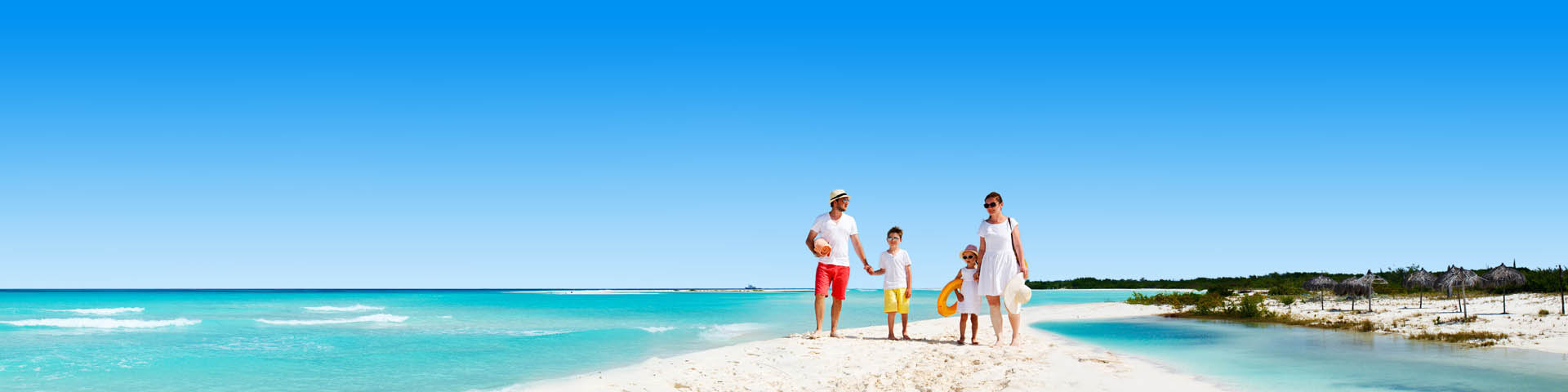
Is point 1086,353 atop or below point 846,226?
below

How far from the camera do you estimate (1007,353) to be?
8719 millimetres

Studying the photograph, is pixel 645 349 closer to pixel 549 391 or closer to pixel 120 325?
pixel 549 391

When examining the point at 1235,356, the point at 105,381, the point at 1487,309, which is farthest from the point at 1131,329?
the point at 105,381

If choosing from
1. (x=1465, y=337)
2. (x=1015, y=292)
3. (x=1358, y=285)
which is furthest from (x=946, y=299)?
(x=1358, y=285)

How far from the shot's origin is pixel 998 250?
8.78m

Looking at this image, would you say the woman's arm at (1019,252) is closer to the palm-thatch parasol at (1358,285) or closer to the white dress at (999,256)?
the white dress at (999,256)

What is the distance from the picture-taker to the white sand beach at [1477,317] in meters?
11.9

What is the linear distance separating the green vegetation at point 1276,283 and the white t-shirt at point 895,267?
2039 centimetres

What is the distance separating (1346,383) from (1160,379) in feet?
4.91

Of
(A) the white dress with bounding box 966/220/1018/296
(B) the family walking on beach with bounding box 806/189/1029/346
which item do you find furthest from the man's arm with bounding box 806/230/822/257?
(A) the white dress with bounding box 966/220/1018/296

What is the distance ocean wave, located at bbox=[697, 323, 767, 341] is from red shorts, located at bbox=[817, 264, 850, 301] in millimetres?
6085

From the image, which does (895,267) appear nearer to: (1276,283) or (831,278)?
(831,278)

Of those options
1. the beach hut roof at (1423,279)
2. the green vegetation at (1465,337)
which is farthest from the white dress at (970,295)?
the beach hut roof at (1423,279)

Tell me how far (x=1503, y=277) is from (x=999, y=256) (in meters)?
19.7
